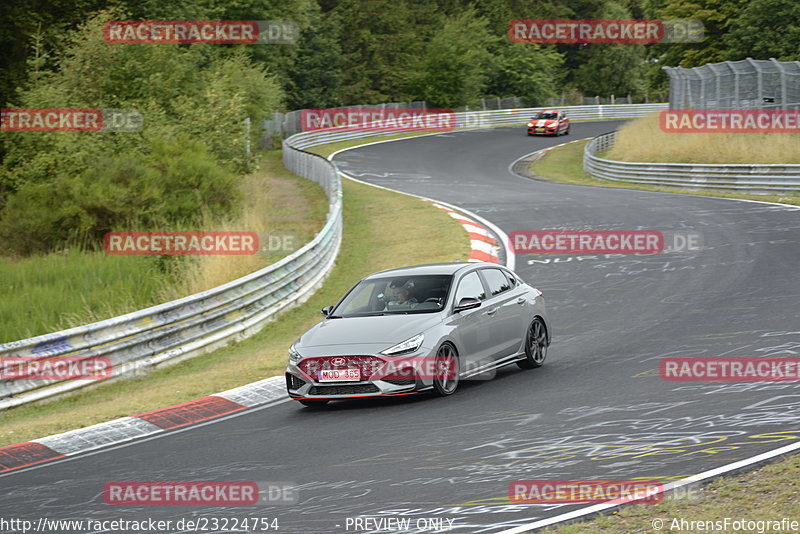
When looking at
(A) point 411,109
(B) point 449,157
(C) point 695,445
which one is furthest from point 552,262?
(A) point 411,109

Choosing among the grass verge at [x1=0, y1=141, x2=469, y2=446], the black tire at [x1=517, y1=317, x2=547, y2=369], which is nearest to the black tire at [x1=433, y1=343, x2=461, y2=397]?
the black tire at [x1=517, y1=317, x2=547, y2=369]

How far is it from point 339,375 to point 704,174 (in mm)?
24965

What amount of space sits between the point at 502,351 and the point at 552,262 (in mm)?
9429

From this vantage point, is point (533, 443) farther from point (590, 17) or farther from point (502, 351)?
point (590, 17)

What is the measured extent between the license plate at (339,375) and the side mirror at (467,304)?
144 cm

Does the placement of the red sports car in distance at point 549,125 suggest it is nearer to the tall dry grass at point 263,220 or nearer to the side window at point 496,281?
the tall dry grass at point 263,220

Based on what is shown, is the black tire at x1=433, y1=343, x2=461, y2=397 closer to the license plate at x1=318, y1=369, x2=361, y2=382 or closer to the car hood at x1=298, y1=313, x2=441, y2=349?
the car hood at x1=298, y1=313, x2=441, y2=349

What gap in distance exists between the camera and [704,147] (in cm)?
3647

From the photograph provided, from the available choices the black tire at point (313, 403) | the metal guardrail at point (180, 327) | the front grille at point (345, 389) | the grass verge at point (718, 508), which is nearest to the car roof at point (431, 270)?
the black tire at point (313, 403)

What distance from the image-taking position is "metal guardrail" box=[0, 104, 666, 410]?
12711mm

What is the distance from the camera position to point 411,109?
81.2 meters

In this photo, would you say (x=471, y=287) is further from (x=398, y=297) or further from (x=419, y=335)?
(x=419, y=335)

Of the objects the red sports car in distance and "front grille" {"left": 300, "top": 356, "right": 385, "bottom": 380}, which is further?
the red sports car in distance

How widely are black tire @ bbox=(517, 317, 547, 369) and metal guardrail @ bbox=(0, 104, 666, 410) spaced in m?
5.03
